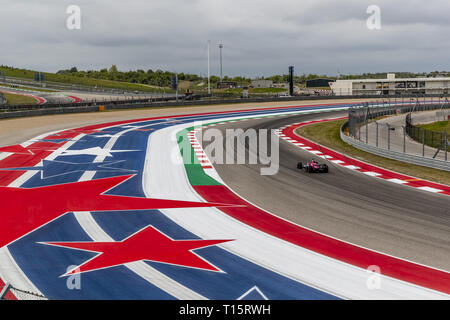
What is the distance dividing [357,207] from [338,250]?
369 centimetres

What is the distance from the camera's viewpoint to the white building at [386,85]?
407 ft

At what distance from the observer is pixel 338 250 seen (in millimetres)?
10406

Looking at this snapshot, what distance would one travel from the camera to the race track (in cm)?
870

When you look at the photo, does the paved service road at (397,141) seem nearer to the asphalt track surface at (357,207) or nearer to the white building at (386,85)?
the asphalt track surface at (357,207)

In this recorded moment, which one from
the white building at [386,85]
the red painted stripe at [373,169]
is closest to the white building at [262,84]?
the white building at [386,85]

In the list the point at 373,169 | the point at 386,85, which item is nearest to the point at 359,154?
the point at 373,169

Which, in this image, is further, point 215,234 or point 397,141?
point 397,141

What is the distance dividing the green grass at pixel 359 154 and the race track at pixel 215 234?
2572 millimetres

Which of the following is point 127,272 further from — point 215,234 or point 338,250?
point 338,250

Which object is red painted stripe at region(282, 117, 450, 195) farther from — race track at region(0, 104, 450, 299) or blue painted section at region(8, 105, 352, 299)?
blue painted section at region(8, 105, 352, 299)

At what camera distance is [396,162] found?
21406 mm
